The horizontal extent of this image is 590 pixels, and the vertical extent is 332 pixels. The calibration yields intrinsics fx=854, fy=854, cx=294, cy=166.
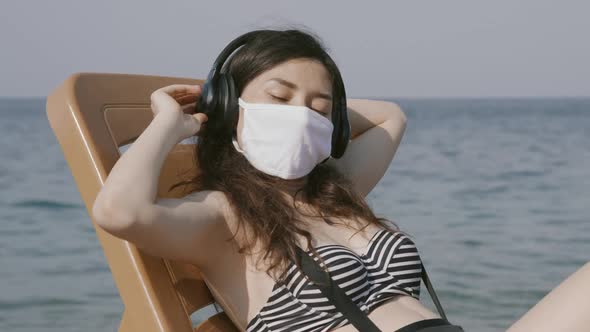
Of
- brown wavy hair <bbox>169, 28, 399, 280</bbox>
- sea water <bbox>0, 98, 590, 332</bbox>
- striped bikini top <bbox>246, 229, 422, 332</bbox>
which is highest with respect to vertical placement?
brown wavy hair <bbox>169, 28, 399, 280</bbox>

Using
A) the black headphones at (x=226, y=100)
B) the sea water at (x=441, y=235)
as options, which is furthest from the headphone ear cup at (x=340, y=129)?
the sea water at (x=441, y=235)

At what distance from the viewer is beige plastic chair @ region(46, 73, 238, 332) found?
7.41 ft

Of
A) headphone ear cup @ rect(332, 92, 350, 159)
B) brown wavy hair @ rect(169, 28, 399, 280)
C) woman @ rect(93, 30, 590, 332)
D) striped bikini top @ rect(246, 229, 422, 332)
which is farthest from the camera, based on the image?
headphone ear cup @ rect(332, 92, 350, 159)

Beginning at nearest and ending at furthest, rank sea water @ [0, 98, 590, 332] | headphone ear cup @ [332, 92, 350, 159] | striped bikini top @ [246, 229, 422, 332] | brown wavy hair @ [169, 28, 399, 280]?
striped bikini top @ [246, 229, 422, 332] → brown wavy hair @ [169, 28, 399, 280] → headphone ear cup @ [332, 92, 350, 159] → sea water @ [0, 98, 590, 332]

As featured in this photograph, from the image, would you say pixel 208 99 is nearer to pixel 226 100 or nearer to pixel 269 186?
pixel 226 100

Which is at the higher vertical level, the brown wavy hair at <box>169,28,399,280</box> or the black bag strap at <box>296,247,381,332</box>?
the brown wavy hair at <box>169,28,399,280</box>

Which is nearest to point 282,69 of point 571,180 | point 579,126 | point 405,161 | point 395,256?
point 395,256

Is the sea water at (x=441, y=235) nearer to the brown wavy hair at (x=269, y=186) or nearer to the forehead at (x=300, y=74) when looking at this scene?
the brown wavy hair at (x=269, y=186)

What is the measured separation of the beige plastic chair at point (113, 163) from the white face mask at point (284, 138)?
0.29m

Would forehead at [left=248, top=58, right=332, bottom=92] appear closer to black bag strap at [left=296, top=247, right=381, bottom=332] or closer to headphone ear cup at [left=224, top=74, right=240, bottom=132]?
headphone ear cup at [left=224, top=74, right=240, bottom=132]

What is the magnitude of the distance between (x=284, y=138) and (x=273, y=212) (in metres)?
0.21

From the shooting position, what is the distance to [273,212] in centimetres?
241

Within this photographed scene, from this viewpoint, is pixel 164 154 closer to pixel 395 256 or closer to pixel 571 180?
pixel 395 256

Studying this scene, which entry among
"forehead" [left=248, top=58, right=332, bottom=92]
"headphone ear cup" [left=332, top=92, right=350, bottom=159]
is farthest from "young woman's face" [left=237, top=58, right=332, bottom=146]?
"headphone ear cup" [left=332, top=92, right=350, bottom=159]
